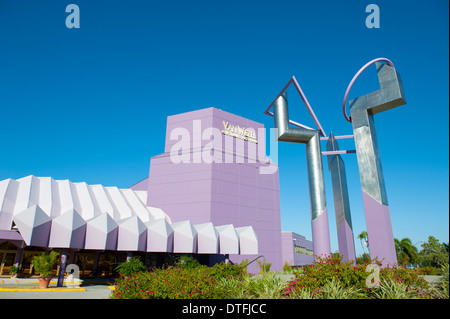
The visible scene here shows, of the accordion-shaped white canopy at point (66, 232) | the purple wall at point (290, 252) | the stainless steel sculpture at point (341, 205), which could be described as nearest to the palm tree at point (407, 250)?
the purple wall at point (290, 252)

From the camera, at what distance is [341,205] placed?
57.4 feet

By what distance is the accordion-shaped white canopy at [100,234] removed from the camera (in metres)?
22.1

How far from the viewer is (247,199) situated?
3875 centimetres

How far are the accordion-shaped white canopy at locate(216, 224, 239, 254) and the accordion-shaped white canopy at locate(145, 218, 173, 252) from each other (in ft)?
18.8

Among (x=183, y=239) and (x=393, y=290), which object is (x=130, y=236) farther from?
(x=393, y=290)

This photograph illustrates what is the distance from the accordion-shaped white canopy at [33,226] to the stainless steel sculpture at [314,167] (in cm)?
1733

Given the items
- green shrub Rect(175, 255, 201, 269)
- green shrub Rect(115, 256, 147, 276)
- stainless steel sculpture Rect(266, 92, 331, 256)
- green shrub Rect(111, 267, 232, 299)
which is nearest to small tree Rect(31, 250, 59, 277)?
green shrub Rect(115, 256, 147, 276)

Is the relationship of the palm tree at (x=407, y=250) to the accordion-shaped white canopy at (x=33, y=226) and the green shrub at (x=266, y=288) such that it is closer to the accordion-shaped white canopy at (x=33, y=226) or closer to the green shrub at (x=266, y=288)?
the green shrub at (x=266, y=288)

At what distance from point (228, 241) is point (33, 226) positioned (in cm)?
1750

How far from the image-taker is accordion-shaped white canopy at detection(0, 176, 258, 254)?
20308mm
